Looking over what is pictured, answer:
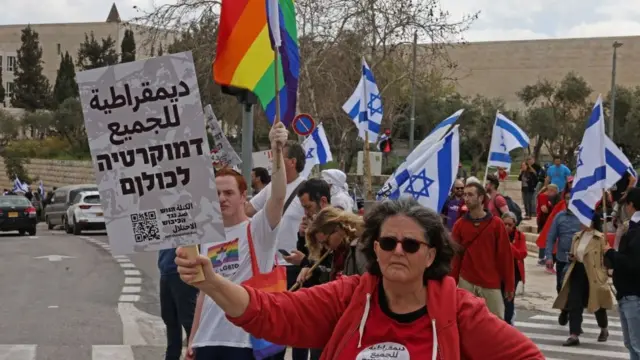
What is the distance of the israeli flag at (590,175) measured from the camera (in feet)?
30.6

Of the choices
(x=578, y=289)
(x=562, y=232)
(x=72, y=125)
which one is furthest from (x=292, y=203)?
(x=72, y=125)

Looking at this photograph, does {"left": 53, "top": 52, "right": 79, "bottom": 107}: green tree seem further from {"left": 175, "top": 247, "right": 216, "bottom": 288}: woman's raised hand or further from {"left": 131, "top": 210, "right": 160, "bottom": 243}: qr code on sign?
{"left": 175, "top": 247, "right": 216, "bottom": 288}: woman's raised hand

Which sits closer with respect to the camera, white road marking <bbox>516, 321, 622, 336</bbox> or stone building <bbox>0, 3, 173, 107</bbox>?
white road marking <bbox>516, 321, 622, 336</bbox>

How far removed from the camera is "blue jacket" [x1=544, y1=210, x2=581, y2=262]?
468 inches

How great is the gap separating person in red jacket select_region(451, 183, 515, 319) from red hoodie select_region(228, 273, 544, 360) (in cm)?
547

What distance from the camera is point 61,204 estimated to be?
3397 centimetres

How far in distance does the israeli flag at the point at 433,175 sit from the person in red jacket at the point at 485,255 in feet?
0.72

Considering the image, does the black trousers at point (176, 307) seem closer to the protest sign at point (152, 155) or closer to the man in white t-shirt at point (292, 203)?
the man in white t-shirt at point (292, 203)

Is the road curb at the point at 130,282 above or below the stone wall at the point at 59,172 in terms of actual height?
above

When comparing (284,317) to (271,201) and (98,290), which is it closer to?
(271,201)

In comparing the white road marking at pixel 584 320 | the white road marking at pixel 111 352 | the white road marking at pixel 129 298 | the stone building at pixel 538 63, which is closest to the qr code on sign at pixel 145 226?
the white road marking at pixel 111 352

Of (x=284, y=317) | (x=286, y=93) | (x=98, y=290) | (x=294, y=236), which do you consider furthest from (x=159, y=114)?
(x=98, y=290)

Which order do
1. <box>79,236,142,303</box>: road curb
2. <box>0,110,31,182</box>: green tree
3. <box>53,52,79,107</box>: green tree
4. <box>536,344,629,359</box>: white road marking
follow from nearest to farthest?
1. <box>536,344,629,359</box>: white road marking
2. <box>79,236,142,303</box>: road curb
3. <box>0,110,31,182</box>: green tree
4. <box>53,52,79,107</box>: green tree

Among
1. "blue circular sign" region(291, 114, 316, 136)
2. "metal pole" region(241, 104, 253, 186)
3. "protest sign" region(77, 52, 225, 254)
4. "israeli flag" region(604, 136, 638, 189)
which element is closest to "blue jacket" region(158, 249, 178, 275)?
"metal pole" region(241, 104, 253, 186)
